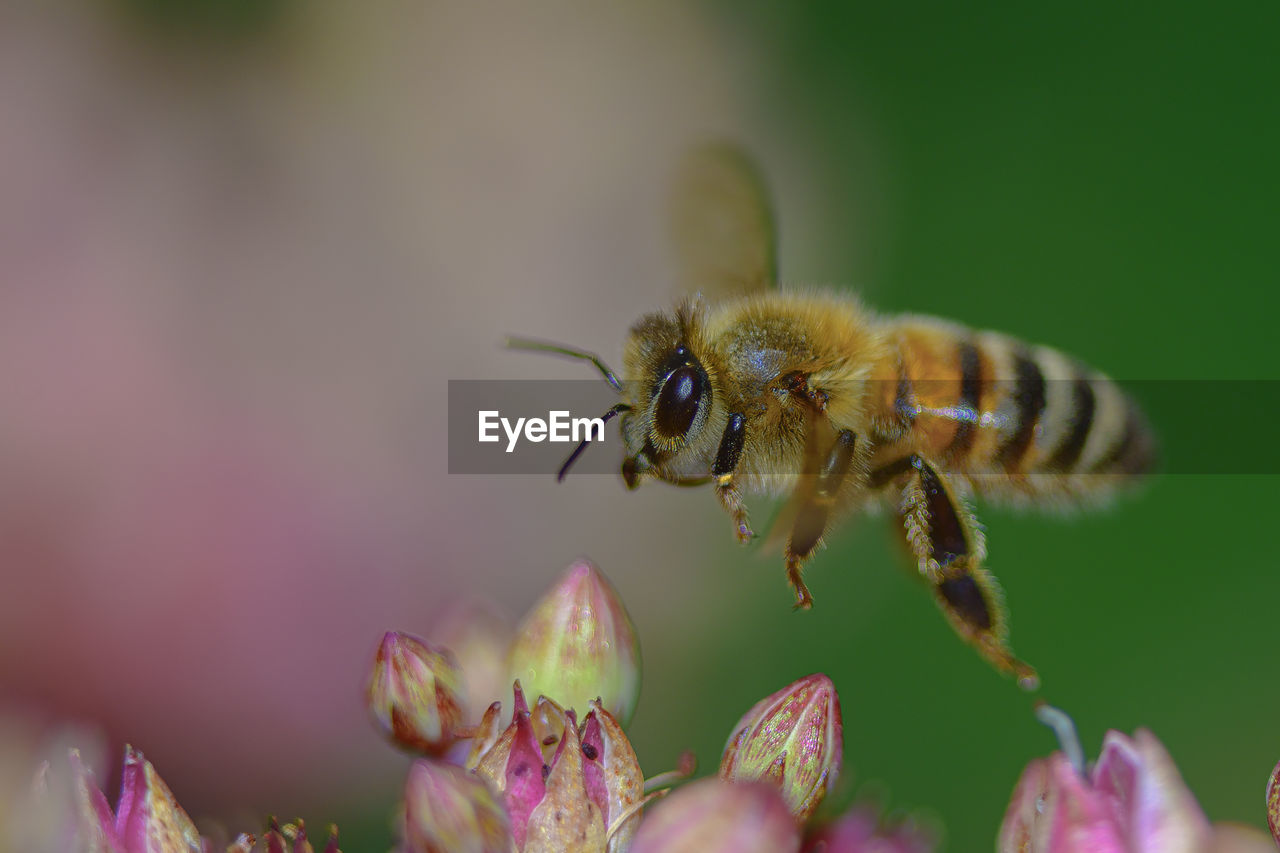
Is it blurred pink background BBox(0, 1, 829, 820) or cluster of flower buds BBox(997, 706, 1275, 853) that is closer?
cluster of flower buds BBox(997, 706, 1275, 853)

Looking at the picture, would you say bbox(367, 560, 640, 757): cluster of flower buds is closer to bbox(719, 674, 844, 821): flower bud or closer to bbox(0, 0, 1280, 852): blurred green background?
bbox(719, 674, 844, 821): flower bud

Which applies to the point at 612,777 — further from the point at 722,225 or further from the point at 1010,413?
the point at 722,225

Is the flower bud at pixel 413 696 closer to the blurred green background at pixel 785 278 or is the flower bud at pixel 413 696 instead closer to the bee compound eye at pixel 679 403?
the bee compound eye at pixel 679 403

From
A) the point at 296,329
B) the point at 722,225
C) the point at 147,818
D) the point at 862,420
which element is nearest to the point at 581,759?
the point at 147,818

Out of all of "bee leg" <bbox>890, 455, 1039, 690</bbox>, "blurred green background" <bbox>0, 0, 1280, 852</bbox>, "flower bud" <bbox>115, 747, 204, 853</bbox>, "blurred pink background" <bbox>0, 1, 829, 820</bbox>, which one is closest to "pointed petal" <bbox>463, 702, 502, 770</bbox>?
"flower bud" <bbox>115, 747, 204, 853</bbox>

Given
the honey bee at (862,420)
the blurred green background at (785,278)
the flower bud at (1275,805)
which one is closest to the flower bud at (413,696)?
the honey bee at (862,420)

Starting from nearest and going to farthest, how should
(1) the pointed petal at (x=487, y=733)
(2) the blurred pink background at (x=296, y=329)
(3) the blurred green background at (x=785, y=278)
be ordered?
(1) the pointed petal at (x=487, y=733), (2) the blurred pink background at (x=296, y=329), (3) the blurred green background at (x=785, y=278)
